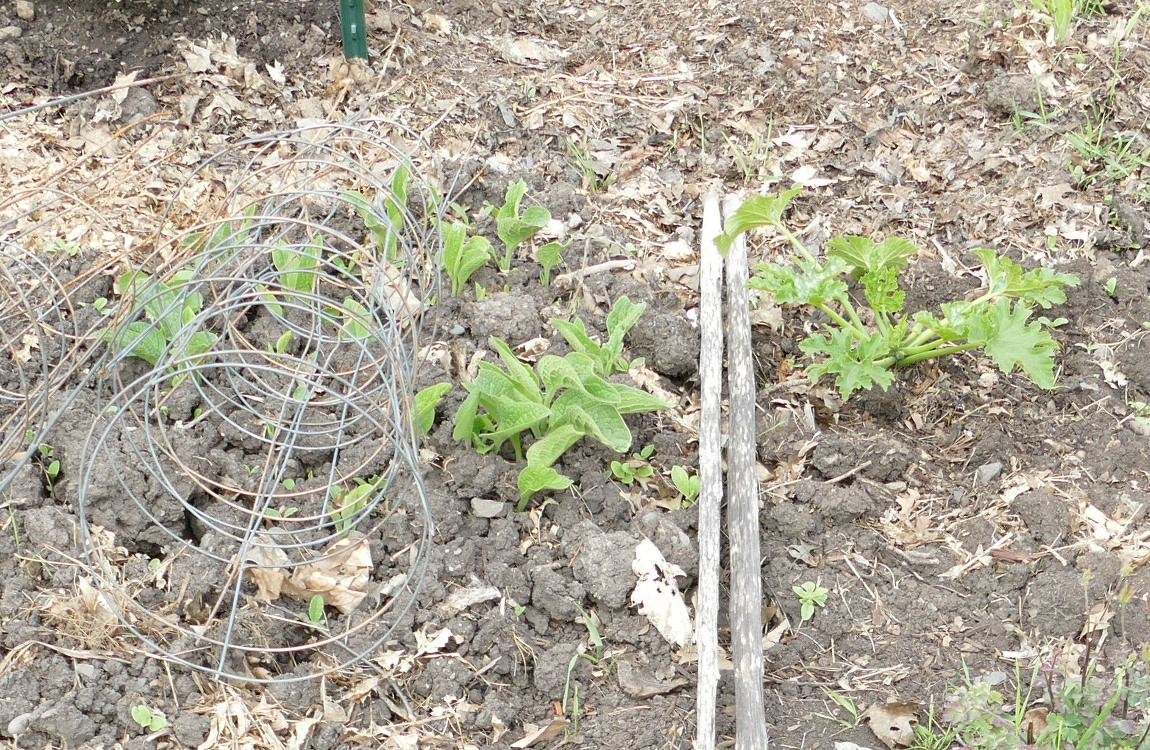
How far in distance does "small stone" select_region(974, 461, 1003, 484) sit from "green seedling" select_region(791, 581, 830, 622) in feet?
2.05

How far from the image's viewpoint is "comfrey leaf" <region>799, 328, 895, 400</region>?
106 inches

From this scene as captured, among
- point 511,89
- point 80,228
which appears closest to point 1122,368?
point 511,89

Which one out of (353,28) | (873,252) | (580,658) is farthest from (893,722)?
(353,28)

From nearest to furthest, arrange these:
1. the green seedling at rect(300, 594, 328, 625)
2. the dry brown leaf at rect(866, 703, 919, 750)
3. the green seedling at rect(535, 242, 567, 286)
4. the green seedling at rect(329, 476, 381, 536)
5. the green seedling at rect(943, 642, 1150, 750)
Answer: the green seedling at rect(943, 642, 1150, 750), the dry brown leaf at rect(866, 703, 919, 750), the green seedling at rect(300, 594, 328, 625), the green seedling at rect(329, 476, 381, 536), the green seedling at rect(535, 242, 567, 286)

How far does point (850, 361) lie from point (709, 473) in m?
0.56

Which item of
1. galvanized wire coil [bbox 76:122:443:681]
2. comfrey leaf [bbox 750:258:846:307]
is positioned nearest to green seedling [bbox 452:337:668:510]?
galvanized wire coil [bbox 76:122:443:681]

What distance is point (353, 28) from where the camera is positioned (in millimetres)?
3977

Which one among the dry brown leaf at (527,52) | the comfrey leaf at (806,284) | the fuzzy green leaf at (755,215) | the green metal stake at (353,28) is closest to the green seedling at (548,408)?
the comfrey leaf at (806,284)

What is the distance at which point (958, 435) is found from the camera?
112 inches

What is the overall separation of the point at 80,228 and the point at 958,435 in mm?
2888

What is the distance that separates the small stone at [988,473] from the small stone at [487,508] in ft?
4.35

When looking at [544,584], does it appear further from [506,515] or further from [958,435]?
[958,435]

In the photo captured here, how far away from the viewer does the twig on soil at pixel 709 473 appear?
2.09 metres

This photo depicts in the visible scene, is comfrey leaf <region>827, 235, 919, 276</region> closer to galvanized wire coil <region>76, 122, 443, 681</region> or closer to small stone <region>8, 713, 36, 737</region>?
galvanized wire coil <region>76, 122, 443, 681</region>
